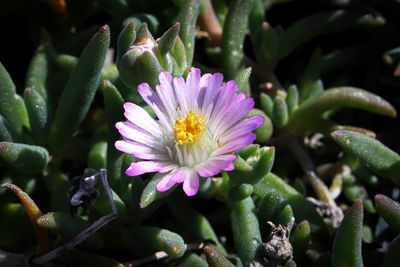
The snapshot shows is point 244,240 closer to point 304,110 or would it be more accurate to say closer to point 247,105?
point 247,105

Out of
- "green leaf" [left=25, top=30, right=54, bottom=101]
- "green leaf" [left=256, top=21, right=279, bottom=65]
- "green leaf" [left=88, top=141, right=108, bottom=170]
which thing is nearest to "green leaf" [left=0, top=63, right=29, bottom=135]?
"green leaf" [left=25, top=30, right=54, bottom=101]

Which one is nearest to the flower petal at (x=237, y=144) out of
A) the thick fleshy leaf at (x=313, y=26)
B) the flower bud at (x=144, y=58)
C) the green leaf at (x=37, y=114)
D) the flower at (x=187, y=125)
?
the flower at (x=187, y=125)

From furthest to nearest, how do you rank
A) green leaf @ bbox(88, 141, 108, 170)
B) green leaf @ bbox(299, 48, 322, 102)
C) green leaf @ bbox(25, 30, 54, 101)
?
green leaf @ bbox(299, 48, 322, 102) < green leaf @ bbox(25, 30, 54, 101) < green leaf @ bbox(88, 141, 108, 170)

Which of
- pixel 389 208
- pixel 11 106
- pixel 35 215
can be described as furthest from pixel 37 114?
pixel 389 208

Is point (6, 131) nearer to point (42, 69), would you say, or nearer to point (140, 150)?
point (42, 69)

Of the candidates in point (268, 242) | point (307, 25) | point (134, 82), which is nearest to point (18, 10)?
point (134, 82)

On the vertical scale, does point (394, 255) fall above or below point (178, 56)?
below

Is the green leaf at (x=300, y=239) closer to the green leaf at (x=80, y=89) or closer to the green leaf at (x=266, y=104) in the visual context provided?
the green leaf at (x=266, y=104)

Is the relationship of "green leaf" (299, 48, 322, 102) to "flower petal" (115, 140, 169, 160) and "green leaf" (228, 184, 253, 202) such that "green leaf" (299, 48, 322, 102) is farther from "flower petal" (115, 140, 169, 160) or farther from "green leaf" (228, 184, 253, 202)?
"flower petal" (115, 140, 169, 160)
